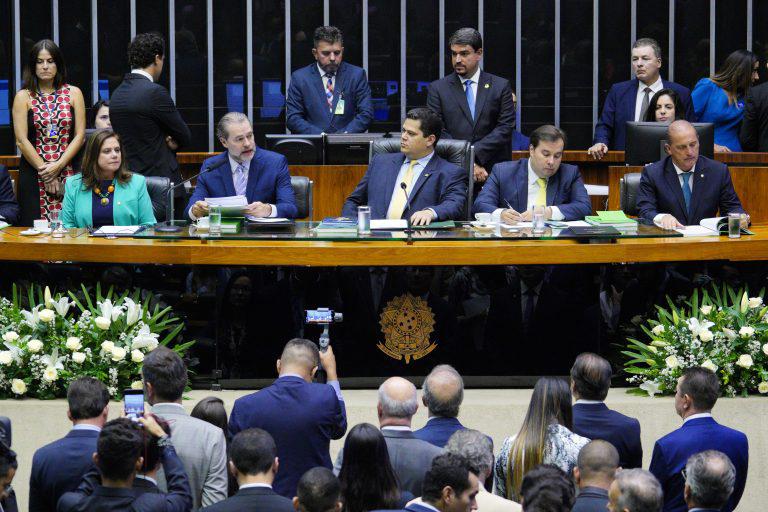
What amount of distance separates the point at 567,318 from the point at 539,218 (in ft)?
1.94

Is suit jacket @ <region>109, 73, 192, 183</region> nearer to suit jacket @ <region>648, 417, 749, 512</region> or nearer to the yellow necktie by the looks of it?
the yellow necktie

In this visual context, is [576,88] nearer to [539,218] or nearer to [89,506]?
[539,218]

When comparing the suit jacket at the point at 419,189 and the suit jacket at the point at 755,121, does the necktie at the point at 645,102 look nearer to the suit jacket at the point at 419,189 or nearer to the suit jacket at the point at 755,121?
the suit jacket at the point at 755,121

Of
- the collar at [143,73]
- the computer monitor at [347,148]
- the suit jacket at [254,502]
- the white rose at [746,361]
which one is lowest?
the suit jacket at [254,502]

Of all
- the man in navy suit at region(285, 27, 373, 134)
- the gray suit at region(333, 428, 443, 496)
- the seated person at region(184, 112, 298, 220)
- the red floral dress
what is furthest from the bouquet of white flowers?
the man in navy suit at region(285, 27, 373, 134)

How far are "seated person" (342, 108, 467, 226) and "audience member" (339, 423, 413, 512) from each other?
3.88 m

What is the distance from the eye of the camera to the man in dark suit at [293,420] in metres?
5.61

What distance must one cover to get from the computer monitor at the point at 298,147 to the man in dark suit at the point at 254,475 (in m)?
6.02

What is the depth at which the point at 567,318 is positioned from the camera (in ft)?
25.5

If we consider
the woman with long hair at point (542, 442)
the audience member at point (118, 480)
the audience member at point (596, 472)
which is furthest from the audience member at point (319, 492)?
the woman with long hair at point (542, 442)

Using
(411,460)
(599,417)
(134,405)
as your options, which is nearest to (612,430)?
(599,417)

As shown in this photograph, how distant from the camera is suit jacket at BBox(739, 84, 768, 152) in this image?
11.0 m

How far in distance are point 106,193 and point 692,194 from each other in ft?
12.1

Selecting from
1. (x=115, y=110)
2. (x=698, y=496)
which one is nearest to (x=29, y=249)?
(x=115, y=110)
